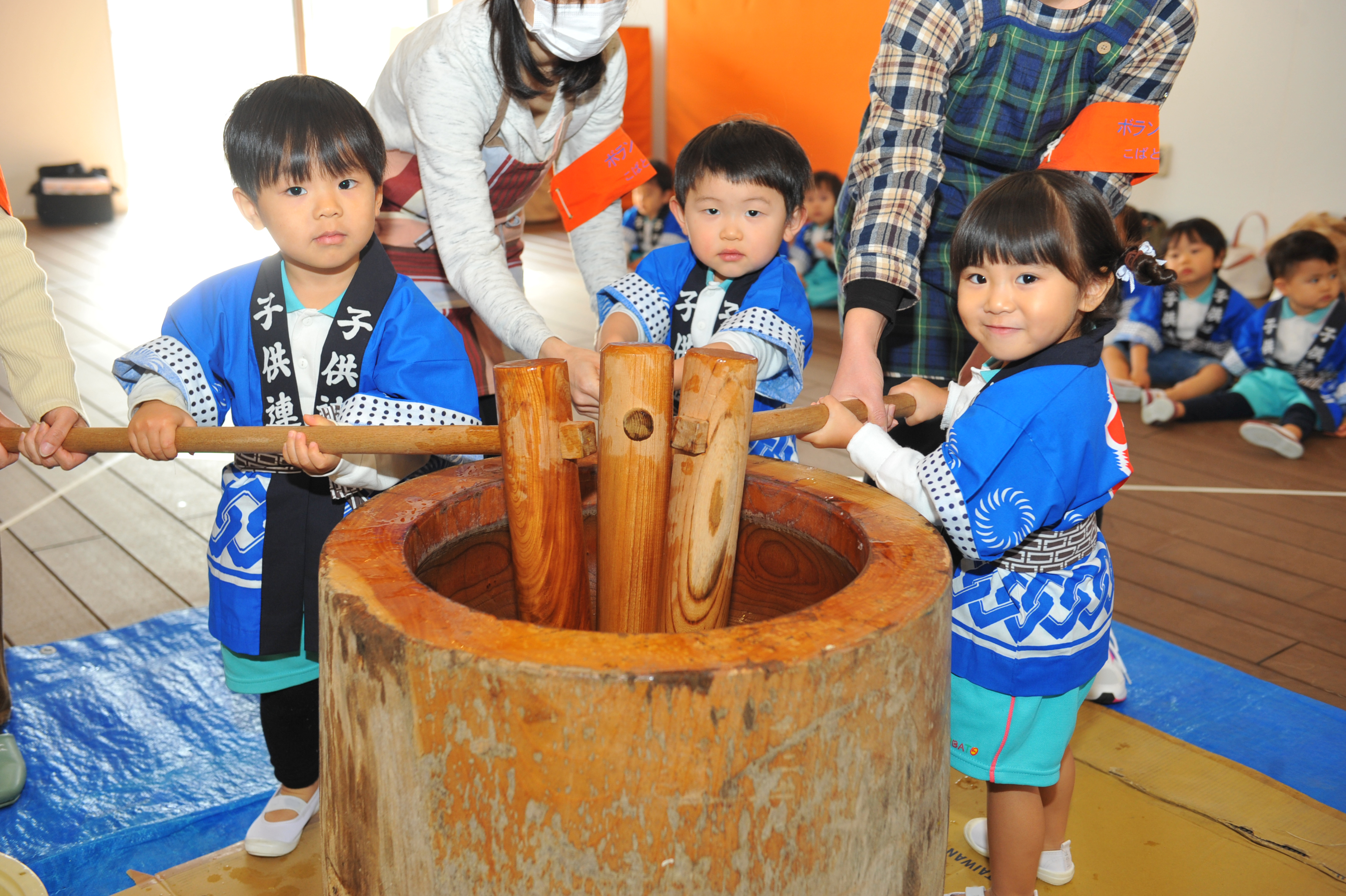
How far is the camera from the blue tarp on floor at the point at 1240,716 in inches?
69.9

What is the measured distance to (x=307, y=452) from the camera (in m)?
1.14

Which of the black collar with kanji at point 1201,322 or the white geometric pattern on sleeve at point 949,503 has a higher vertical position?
the white geometric pattern on sleeve at point 949,503

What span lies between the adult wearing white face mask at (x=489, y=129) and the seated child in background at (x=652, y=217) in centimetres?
462

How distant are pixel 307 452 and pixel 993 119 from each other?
1104 millimetres

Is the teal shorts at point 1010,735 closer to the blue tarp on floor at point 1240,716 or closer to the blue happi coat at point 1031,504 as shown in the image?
the blue happi coat at point 1031,504

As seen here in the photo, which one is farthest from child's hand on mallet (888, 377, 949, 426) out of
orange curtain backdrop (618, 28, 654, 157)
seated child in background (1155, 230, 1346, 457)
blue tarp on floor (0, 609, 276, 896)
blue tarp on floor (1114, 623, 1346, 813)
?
orange curtain backdrop (618, 28, 654, 157)

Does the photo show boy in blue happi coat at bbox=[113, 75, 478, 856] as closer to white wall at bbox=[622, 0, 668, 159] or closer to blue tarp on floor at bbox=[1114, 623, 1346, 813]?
blue tarp on floor at bbox=[1114, 623, 1346, 813]

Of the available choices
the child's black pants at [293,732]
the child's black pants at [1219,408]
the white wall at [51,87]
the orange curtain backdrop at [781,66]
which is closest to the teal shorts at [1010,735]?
the child's black pants at [293,732]

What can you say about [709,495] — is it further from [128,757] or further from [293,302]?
[128,757]

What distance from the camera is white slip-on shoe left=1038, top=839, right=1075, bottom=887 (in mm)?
1469

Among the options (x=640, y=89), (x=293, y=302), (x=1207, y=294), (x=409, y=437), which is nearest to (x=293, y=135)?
(x=293, y=302)

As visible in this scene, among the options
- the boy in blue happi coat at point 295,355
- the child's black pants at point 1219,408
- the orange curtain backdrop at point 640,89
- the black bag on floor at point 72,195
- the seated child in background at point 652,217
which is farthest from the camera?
the black bag on floor at point 72,195

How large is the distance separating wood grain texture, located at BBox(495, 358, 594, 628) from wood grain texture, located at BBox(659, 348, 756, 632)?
0.10m

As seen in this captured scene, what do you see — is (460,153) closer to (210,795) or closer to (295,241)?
(295,241)
